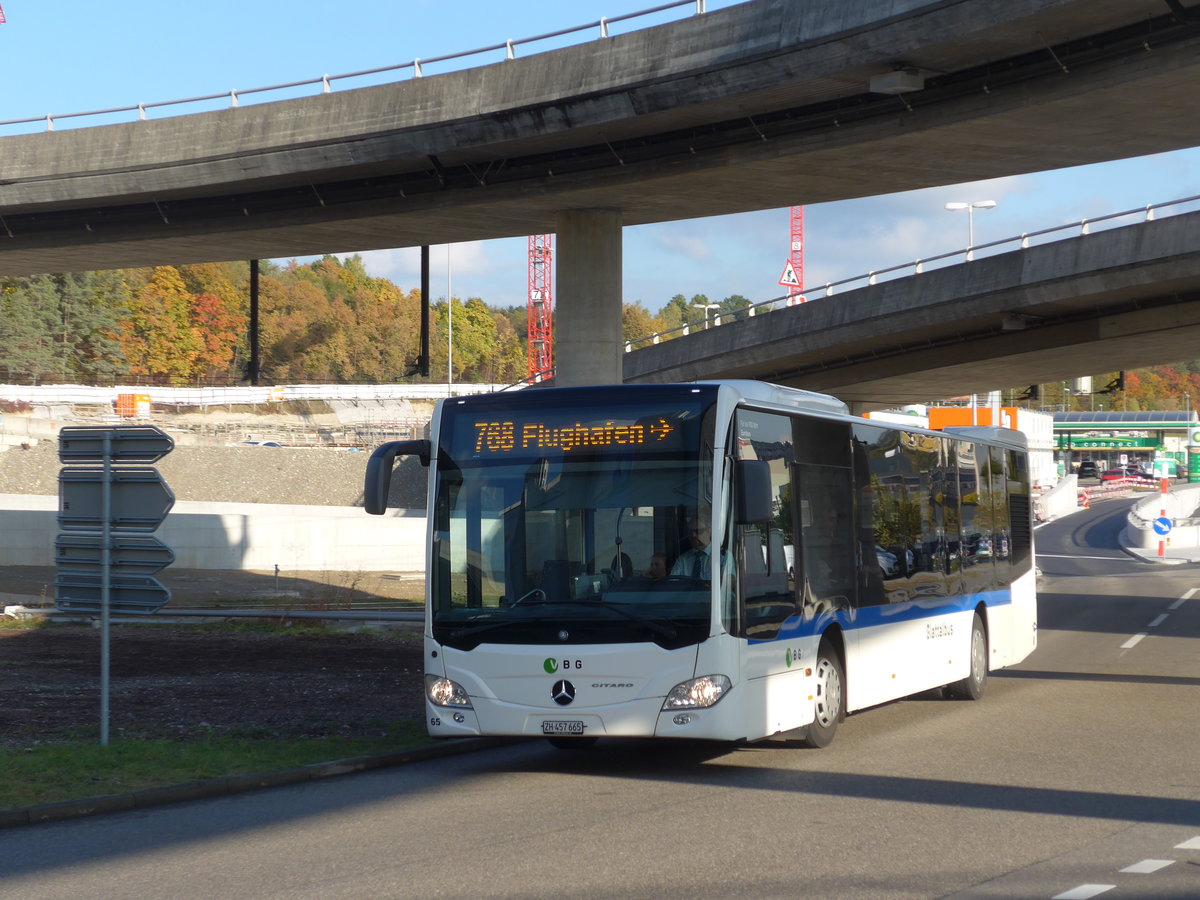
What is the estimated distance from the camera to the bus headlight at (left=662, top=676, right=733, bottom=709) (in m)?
10.2

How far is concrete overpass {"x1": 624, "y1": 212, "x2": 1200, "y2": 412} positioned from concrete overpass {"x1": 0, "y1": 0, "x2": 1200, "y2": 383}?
7194 mm

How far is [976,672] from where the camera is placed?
1580 centimetres

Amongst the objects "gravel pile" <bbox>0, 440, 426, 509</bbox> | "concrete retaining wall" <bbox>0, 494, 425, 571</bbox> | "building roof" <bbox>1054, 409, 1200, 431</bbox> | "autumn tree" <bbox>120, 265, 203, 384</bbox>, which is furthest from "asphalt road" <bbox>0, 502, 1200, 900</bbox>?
"building roof" <bbox>1054, 409, 1200, 431</bbox>

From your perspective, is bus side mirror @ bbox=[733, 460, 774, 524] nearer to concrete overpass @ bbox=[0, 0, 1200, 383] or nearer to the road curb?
the road curb

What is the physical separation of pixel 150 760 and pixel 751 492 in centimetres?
497

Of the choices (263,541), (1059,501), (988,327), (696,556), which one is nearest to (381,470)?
(696,556)

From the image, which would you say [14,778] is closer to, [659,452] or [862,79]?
[659,452]

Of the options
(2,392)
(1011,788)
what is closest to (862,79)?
(1011,788)

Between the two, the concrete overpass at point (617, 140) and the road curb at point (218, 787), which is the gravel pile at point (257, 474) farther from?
the road curb at point (218, 787)

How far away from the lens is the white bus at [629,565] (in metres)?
10.2

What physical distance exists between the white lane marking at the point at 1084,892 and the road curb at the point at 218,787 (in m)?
5.94

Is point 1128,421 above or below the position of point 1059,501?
above

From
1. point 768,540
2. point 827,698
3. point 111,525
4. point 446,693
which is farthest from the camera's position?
point 827,698

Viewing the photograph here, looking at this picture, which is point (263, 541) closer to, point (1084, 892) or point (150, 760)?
point (150, 760)
